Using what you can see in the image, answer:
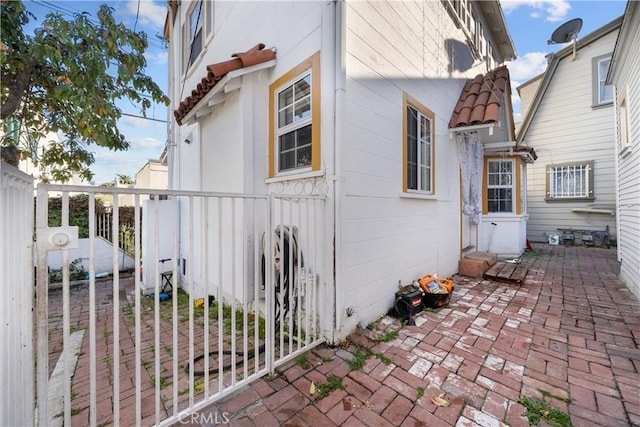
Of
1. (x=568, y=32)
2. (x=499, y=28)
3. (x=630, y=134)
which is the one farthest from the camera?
(x=568, y=32)

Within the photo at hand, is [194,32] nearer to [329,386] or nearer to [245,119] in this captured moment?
[245,119]

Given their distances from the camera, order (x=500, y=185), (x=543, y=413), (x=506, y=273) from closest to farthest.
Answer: (x=543, y=413)
(x=506, y=273)
(x=500, y=185)

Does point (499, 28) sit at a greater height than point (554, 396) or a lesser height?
greater

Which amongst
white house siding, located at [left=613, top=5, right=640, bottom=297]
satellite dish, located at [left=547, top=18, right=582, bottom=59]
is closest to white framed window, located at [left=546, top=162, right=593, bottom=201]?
satellite dish, located at [left=547, top=18, right=582, bottom=59]

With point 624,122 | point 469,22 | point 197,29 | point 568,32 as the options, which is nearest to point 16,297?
point 197,29

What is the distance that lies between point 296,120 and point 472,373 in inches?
135

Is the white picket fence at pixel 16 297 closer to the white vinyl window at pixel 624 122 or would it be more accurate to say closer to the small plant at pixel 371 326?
the small plant at pixel 371 326

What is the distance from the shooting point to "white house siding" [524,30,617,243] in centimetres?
927

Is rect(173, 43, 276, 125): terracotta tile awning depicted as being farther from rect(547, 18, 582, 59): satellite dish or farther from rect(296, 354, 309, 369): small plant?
rect(547, 18, 582, 59): satellite dish

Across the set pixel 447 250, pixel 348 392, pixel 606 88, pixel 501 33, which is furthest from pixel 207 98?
pixel 606 88

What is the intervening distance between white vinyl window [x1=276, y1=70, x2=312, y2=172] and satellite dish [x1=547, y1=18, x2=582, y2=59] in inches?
→ 481

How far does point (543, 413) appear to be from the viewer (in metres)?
2.00

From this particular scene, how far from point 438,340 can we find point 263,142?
3442 mm

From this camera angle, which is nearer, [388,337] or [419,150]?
[388,337]
